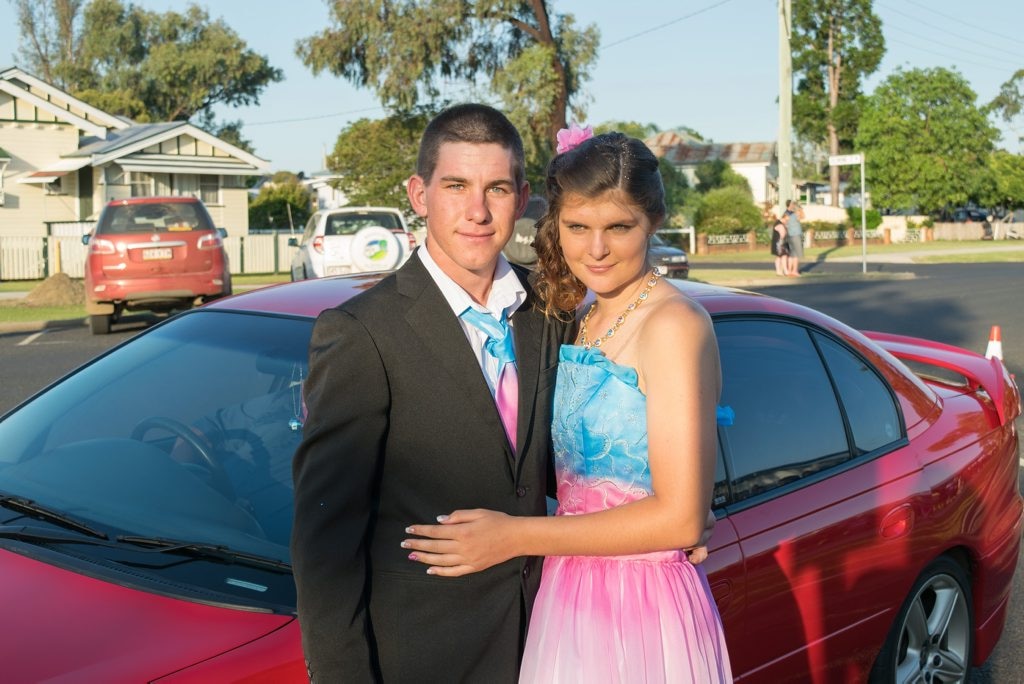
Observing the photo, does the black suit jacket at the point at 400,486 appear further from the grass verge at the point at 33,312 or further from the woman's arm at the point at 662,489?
the grass verge at the point at 33,312

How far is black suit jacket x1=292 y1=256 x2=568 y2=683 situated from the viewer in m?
1.95

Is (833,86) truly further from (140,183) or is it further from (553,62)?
(140,183)

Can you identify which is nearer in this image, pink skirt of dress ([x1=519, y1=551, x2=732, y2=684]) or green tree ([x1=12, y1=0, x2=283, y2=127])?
pink skirt of dress ([x1=519, y1=551, x2=732, y2=684])

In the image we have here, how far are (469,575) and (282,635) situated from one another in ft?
1.25

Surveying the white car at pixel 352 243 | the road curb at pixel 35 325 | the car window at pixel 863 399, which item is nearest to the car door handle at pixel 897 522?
the car window at pixel 863 399

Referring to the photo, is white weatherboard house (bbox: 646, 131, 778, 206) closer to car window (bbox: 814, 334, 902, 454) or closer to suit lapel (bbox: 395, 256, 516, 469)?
car window (bbox: 814, 334, 902, 454)

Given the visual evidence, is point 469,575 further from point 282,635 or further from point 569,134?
point 569,134

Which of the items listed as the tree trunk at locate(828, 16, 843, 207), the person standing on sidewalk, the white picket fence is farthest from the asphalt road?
the tree trunk at locate(828, 16, 843, 207)

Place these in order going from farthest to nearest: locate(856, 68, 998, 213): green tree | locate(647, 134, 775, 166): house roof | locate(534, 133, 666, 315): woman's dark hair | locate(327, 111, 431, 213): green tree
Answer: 1. locate(647, 134, 775, 166): house roof
2. locate(856, 68, 998, 213): green tree
3. locate(327, 111, 431, 213): green tree
4. locate(534, 133, 666, 315): woman's dark hair

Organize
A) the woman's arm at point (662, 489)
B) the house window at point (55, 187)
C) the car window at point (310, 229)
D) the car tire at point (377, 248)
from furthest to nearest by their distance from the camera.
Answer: the house window at point (55, 187) → the car window at point (310, 229) → the car tire at point (377, 248) → the woman's arm at point (662, 489)

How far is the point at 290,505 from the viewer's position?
2.62 meters

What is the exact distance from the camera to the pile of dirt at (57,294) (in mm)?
19859

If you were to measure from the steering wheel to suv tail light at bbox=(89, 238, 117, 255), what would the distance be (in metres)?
13.6

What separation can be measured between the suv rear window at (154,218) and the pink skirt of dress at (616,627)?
587 inches
